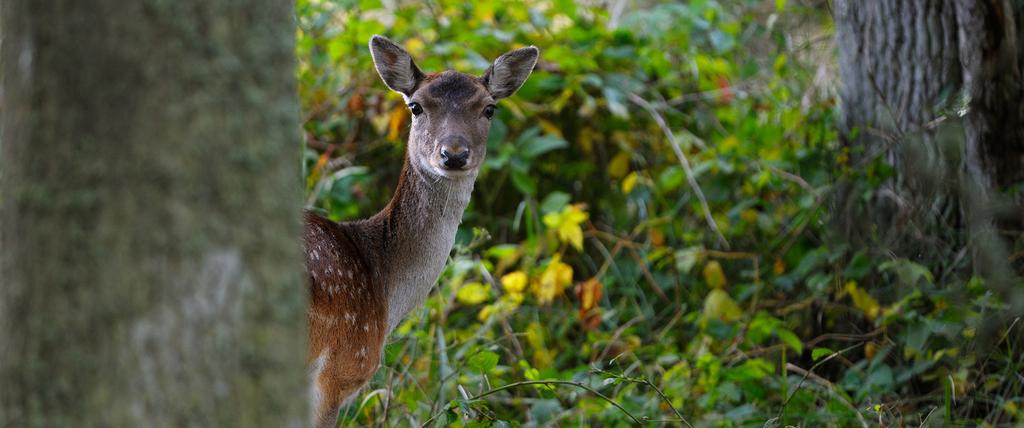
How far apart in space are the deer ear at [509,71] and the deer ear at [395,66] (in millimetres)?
292

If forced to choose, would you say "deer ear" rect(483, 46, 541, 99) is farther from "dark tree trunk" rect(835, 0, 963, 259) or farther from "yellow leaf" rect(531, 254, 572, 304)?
"dark tree trunk" rect(835, 0, 963, 259)

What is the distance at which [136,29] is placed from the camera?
5.44ft

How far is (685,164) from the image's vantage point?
6.17 meters

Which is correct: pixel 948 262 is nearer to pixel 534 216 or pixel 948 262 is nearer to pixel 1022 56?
pixel 1022 56

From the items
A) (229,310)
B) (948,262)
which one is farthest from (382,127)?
(229,310)

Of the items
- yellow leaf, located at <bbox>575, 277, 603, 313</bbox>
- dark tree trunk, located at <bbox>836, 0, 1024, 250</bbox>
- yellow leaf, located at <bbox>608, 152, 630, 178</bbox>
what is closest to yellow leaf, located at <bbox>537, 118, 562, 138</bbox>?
yellow leaf, located at <bbox>608, 152, 630, 178</bbox>

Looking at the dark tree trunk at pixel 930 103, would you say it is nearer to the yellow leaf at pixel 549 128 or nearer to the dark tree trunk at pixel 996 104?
the dark tree trunk at pixel 996 104

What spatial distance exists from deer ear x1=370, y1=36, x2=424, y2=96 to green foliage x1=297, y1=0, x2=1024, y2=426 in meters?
0.67

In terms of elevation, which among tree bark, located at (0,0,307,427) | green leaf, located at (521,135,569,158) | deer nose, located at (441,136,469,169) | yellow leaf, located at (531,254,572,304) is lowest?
yellow leaf, located at (531,254,572,304)

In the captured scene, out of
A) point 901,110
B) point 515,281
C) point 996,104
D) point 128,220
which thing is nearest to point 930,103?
point 901,110

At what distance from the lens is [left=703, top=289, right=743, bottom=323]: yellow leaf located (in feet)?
17.9

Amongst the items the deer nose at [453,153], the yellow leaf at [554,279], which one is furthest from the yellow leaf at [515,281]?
the deer nose at [453,153]

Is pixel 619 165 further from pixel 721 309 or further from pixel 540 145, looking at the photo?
pixel 721 309

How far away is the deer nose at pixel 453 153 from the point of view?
4.13 meters
